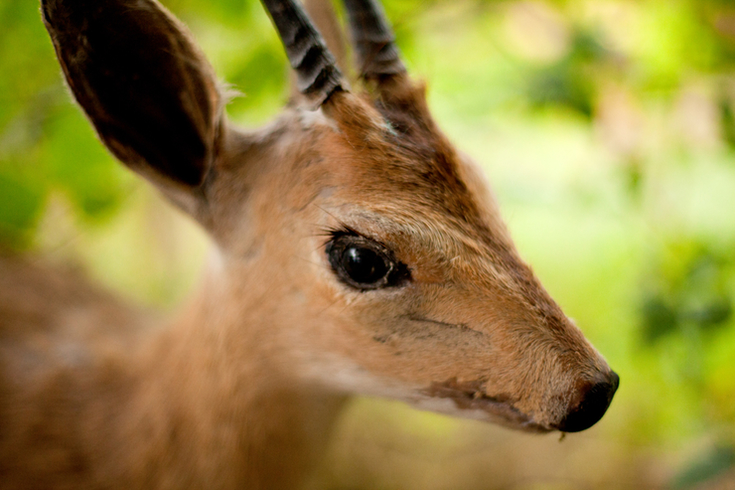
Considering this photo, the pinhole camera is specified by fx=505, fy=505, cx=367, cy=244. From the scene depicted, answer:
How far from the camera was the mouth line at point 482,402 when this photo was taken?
1.09m

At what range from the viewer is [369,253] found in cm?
110

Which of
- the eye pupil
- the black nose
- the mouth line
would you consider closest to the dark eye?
the eye pupil

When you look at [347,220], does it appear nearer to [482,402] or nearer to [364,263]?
[364,263]

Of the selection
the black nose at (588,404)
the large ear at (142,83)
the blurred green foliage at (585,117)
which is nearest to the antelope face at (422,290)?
the black nose at (588,404)

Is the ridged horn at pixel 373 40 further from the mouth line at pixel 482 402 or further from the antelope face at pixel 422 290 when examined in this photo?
the mouth line at pixel 482 402

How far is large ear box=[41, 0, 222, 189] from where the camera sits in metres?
1.03

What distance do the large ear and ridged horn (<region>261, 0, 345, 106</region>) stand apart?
227 mm

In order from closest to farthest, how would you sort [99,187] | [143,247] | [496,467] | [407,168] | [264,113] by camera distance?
[407,168], [99,187], [264,113], [496,467], [143,247]

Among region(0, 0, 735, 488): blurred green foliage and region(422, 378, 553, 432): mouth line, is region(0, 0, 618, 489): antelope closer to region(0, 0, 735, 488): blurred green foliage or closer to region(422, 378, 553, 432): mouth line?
region(422, 378, 553, 432): mouth line

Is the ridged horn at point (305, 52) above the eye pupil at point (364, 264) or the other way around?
above

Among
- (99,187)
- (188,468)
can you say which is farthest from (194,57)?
(188,468)

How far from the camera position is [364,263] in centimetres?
111

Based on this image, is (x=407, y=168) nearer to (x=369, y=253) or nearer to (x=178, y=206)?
(x=369, y=253)

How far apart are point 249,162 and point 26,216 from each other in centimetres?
89
